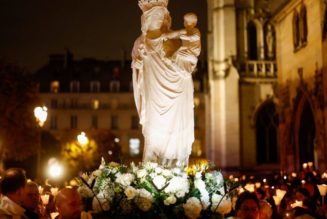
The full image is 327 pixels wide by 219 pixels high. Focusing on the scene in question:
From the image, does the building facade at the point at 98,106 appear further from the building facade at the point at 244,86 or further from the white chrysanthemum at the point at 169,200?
the white chrysanthemum at the point at 169,200

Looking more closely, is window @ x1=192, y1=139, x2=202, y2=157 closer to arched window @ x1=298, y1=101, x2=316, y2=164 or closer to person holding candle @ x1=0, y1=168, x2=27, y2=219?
arched window @ x1=298, y1=101, x2=316, y2=164

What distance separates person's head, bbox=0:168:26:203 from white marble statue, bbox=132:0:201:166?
2.91m

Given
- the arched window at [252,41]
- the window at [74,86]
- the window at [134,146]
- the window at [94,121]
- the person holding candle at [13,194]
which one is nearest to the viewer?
the person holding candle at [13,194]

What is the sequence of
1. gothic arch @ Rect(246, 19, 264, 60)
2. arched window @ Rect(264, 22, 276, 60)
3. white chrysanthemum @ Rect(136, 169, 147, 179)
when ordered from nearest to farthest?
1. white chrysanthemum @ Rect(136, 169, 147, 179)
2. arched window @ Rect(264, 22, 276, 60)
3. gothic arch @ Rect(246, 19, 264, 60)

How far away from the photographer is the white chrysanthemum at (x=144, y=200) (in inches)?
300

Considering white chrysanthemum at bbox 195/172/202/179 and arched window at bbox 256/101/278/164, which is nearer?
white chrysanthemum at bbox 195/172/202/179

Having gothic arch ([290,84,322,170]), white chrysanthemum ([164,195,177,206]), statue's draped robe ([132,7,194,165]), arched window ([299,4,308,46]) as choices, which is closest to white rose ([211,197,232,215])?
white chrysanthemum ([164,195,177,206])

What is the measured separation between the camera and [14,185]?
670 centimetres

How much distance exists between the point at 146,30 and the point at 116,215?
332 cm

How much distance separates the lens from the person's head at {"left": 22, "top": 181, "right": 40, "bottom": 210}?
22.6 ft

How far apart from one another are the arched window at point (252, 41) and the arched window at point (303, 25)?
51.5ft

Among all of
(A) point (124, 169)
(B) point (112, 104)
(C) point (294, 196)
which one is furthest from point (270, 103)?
(B) point (112, 104)

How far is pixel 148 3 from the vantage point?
977cm

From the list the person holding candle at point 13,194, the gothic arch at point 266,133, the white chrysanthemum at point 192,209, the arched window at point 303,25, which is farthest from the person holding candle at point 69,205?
the gothic arch at point 266,133
